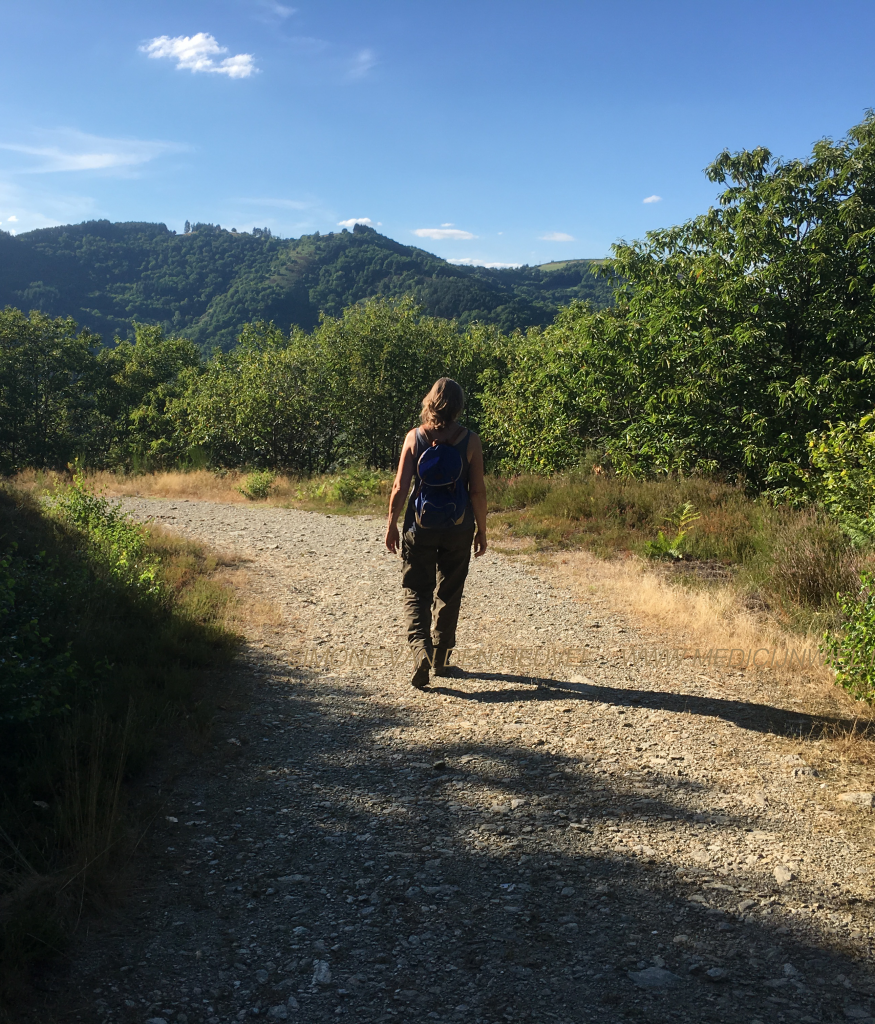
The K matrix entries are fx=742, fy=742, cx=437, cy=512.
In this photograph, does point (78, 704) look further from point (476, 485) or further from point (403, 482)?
point (476, 485)

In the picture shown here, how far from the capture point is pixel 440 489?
4.65 meters

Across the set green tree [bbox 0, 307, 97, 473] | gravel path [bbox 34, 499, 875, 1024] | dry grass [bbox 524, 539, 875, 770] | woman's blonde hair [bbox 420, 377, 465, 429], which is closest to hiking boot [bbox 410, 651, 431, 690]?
gravel path [bbox 34, 499, 875, 1024]

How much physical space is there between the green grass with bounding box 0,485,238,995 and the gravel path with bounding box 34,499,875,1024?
0.20 m

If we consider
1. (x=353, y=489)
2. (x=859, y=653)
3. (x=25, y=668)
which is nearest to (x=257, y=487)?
(x=353, y=489)

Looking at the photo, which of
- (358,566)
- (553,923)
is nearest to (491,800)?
(553,923)

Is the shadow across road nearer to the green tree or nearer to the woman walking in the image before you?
the woman walking

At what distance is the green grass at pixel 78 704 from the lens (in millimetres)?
2543

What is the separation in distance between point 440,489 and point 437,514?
0.16 metres

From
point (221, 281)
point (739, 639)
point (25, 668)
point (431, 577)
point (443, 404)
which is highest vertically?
point (221, 281)

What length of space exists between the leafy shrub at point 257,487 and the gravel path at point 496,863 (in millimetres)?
10981

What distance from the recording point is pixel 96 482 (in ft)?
57.2

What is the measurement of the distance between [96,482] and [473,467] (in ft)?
49.6

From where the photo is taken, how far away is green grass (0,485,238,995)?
2.54m

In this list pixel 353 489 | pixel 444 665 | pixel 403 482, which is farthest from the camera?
pixel 353 489
